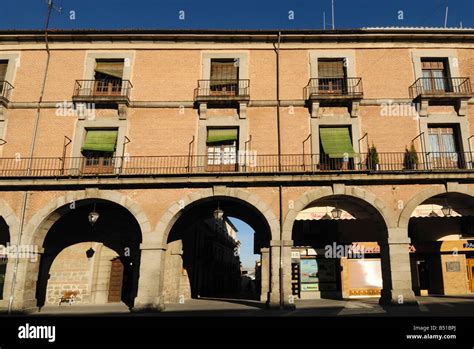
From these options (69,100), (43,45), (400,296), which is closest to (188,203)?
(69,100)

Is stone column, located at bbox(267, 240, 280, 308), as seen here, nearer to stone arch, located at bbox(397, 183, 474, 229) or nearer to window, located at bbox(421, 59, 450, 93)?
stone arch, located at bbox(397, 183, 474, 229)

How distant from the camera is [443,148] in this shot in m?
15.8

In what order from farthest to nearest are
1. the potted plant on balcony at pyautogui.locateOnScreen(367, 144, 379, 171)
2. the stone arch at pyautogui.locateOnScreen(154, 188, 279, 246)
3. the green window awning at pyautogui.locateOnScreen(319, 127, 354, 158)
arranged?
the green window awning at pyautogui.locateOnScreen(319, 127, 354, 158) → the potted plant on balcony at pyautogui.locateOnScreen(367, 144, 379, 171) → the stone arch at pyautogui.locateOnScreen(154, 188, 279, 246)

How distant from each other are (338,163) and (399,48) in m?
6.58

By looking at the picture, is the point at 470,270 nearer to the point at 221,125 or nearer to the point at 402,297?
the point at 402,297

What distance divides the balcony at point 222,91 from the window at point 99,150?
4.22m

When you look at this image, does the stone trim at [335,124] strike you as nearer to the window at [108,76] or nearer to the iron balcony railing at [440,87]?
the iron balcony railing at [440,87]

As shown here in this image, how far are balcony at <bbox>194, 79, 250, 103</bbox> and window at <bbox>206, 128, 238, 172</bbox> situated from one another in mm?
1366

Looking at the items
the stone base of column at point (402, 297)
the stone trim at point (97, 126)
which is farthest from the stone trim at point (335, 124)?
the stone trim at point (97, 126)

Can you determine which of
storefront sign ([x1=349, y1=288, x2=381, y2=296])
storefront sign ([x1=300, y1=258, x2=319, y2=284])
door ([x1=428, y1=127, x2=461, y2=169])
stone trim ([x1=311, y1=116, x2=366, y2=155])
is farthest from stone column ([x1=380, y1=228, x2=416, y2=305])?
storefront sign ([x1=300, y1=258, x2=319, y2=284])

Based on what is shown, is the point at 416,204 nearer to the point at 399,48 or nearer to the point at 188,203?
the point at 399,48

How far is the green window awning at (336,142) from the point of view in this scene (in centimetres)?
1515

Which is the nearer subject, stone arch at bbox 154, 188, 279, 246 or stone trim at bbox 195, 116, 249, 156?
stone arch at bbox 154, 188, 279, 246

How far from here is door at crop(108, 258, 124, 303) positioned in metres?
16.7
